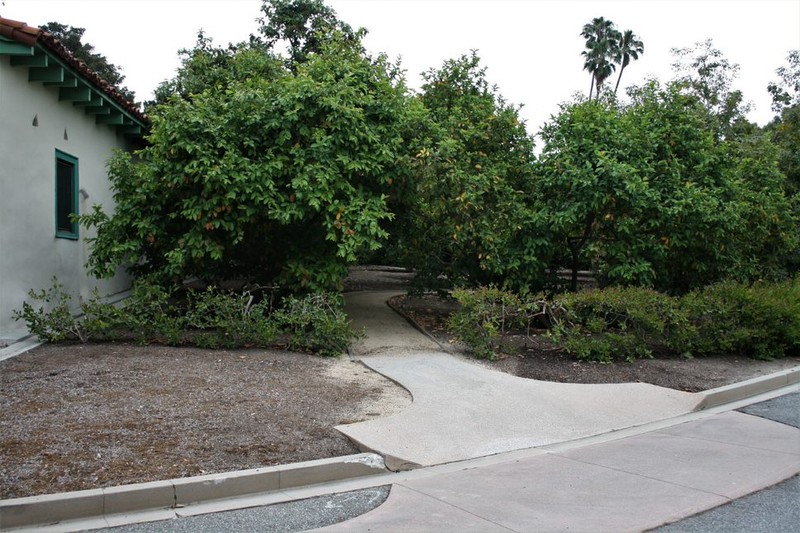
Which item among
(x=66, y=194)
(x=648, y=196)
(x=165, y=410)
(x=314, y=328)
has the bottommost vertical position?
(x=165, y=410)

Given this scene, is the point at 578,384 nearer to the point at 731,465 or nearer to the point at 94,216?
the point at 731,465

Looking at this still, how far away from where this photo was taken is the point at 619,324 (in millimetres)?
10836

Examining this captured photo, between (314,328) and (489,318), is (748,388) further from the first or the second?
(314,328)

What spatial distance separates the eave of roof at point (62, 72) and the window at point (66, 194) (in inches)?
44.2

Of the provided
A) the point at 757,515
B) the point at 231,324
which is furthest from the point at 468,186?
the point at 757,515

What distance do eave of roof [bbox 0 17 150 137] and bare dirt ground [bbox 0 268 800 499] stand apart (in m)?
4.39

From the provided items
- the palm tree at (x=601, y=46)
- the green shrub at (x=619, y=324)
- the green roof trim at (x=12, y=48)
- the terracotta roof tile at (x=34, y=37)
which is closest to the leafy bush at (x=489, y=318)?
the green shrub at (x=619, y=324)

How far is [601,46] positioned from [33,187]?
4779cm

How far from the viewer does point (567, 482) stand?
5562 mm

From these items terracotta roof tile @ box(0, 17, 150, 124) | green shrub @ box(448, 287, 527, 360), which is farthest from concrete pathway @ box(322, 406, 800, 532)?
terracotta roof tile @ box(0, 17, 150, 124)

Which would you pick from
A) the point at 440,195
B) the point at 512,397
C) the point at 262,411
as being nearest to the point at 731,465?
the point at 512,397

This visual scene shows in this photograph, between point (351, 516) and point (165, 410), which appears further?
point (165, 410)

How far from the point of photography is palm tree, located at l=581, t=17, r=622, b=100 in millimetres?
50625

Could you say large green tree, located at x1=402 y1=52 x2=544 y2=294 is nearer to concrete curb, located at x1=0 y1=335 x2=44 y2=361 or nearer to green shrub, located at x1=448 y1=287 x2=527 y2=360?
Result: green shrub, located at x1=448 y1=287 x2=527 y2=360
